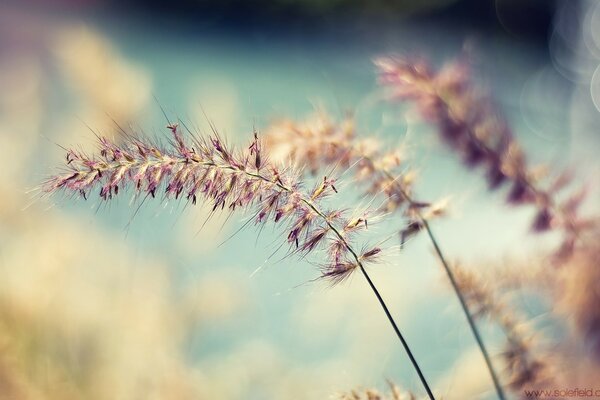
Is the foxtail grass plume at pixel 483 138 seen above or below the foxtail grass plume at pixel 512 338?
above

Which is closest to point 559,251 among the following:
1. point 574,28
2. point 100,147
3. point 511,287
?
point 511,287

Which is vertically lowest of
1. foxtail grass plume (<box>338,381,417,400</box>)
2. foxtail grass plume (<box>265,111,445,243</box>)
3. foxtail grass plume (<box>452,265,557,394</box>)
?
foxtail grass plume (<box>338,381,417,400</box>)

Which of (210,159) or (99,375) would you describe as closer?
(210,159)

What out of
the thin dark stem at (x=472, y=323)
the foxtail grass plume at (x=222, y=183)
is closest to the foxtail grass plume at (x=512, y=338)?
the thin dark stem at (x=472, y=323)

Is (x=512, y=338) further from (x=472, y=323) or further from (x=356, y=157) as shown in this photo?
(x=356, y=157)

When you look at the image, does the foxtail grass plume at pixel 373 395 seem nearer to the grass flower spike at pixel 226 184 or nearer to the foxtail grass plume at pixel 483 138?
the grass flower spike at pixel 226 184

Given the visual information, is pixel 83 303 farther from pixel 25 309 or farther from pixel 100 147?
pixel 100 147

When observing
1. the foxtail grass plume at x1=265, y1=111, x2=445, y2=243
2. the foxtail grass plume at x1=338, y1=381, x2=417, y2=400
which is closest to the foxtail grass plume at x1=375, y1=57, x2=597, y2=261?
the foxtail grass plume at x1=265, y1=111, x2=445, y2=243

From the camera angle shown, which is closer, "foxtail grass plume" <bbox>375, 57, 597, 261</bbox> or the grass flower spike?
the grass flower spike

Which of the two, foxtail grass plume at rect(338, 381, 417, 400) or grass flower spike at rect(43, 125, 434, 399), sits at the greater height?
grass flower spike at rect(43, 125, 434, 399)

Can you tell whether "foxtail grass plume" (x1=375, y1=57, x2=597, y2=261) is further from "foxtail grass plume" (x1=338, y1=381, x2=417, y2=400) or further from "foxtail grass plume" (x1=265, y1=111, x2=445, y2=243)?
"foxtail grass plume" (x1=338, y1=381, x2=417, y2=400)

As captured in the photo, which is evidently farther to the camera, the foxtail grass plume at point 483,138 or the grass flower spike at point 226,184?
the foxtail grass plume at point 483,138
